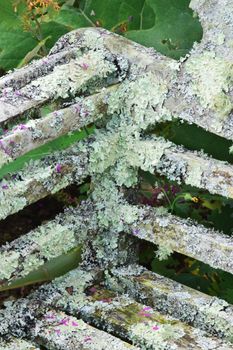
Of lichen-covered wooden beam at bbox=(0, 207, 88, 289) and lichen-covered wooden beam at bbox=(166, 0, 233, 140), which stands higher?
lichen-covered wooden beam at bbox=(166, 0, 233, 140)

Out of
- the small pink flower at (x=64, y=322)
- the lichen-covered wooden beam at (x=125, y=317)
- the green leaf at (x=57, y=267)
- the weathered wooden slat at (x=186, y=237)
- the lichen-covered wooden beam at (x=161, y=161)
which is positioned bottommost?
the green leaf at (x=57, y=267)

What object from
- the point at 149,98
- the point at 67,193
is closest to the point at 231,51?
the point at 149,98

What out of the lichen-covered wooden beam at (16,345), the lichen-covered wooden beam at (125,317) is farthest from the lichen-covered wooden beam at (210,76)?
the lichen-covered wooden beam at (16,345)

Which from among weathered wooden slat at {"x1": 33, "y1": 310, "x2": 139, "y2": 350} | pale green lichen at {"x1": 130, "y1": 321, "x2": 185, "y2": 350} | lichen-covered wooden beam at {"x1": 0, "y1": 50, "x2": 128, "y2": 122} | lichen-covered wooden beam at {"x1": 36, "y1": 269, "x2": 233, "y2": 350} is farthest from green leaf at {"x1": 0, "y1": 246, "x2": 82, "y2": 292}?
lichen-covered wooden beam at {"x1": 0, "y1": 50, "x2": 128, "y2": 122}

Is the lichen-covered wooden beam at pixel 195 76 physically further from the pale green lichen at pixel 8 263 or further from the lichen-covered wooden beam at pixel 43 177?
the pale green lichen at pixel 8 263

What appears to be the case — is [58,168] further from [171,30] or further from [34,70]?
[171,30]

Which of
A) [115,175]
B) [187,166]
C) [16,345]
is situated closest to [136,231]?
[115,175]

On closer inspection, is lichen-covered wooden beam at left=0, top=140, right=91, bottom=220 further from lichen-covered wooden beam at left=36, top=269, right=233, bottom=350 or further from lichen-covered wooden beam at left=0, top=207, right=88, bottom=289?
lichen-covered wooden beam at left=36, top=269, right=233, bottom=350
